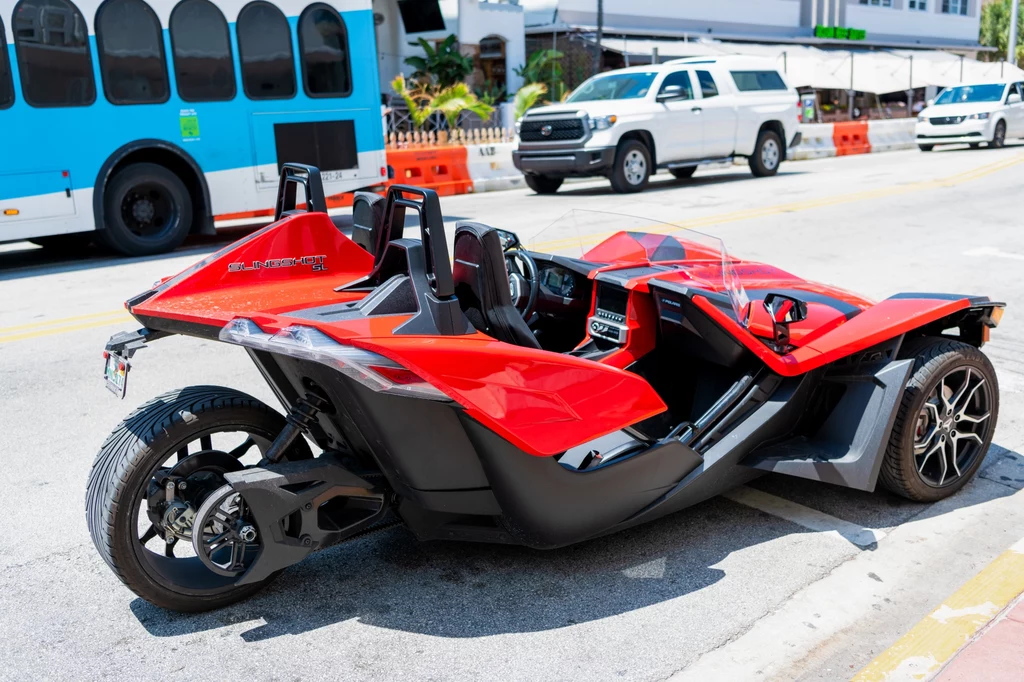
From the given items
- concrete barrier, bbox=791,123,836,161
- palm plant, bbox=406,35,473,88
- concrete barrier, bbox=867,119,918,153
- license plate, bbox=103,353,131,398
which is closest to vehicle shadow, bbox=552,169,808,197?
concrete barrier, bbox=791,123,836,161

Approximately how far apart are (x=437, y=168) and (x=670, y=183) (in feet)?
14.1

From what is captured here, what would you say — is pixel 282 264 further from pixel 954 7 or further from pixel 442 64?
pixel 954 7

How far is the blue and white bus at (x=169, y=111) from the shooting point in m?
A: 10.8

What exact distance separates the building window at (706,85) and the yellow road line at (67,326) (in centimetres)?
1261

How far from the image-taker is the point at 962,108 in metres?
24.5

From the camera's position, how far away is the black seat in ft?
11.5

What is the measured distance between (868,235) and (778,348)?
811cm

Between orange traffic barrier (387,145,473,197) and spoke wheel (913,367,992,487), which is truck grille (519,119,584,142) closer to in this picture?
orange traffic barrier (387,145,473,197)

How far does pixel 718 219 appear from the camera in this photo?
13008 mm

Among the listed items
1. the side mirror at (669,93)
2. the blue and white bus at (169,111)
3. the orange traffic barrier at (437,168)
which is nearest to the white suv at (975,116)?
the side mirror at (669,93)

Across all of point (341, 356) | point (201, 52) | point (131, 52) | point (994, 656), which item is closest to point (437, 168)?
point (201, 52)

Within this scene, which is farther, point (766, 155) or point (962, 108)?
point (962, 108)

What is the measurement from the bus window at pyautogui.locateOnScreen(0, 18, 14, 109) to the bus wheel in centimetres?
133

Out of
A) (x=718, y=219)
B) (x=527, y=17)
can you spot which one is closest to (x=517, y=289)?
(x=718, y=219)
